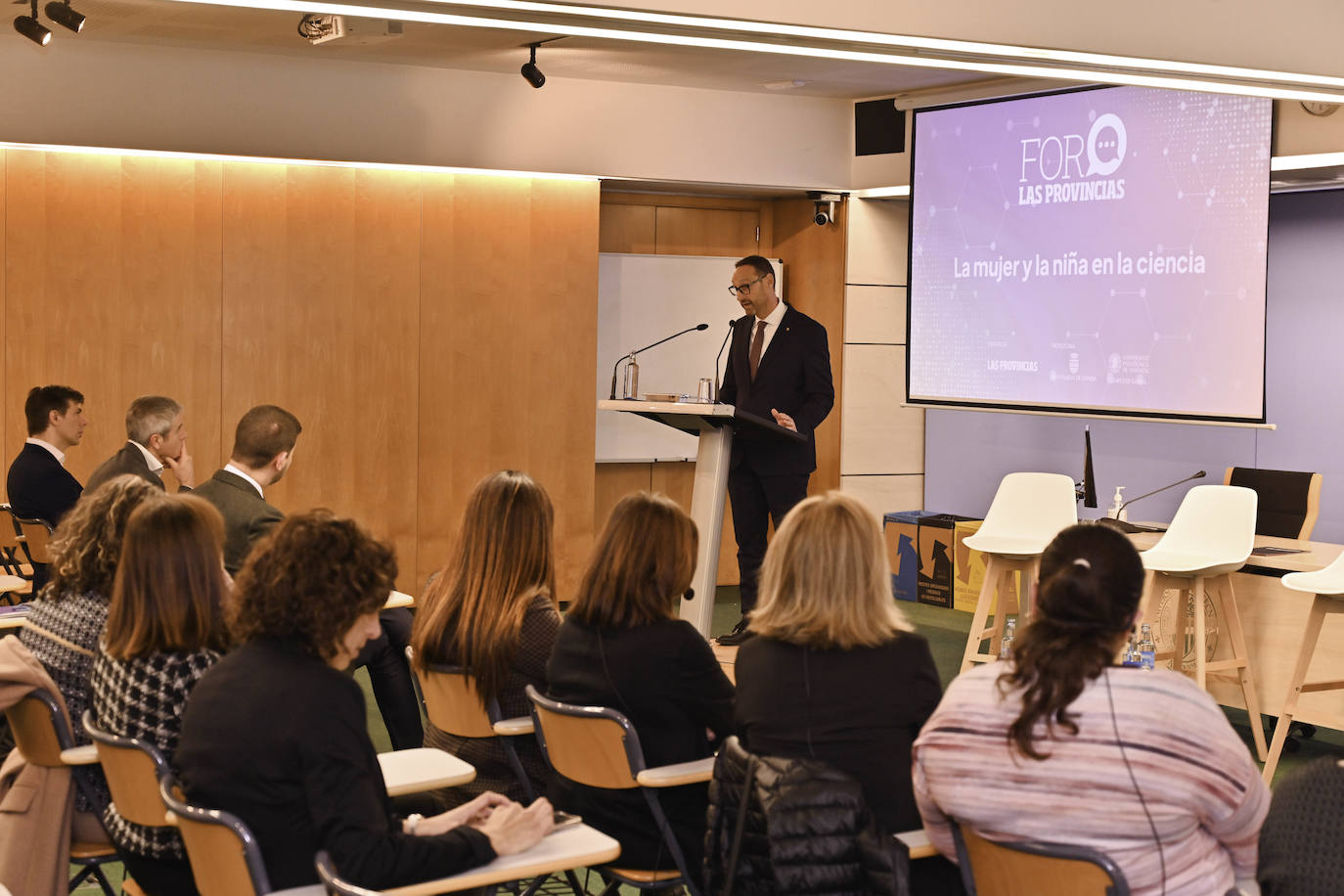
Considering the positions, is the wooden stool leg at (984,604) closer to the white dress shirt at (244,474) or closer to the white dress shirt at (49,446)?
the white dress shirt at (244,474)

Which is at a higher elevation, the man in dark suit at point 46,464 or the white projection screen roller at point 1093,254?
the white projection screen roller at point 1093,254

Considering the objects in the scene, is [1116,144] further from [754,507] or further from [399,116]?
[399,116]

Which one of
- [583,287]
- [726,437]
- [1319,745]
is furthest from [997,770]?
[583,287]

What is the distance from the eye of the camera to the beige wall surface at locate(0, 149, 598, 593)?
7.46 metres

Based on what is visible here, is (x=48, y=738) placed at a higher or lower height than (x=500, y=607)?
lower

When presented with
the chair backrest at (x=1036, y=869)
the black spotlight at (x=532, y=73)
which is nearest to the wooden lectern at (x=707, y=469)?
the black spotlight at (x=532, y=73)

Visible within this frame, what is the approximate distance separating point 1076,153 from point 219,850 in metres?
6.14

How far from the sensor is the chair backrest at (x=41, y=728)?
120 inches

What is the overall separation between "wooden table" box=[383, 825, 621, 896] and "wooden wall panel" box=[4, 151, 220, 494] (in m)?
5.82

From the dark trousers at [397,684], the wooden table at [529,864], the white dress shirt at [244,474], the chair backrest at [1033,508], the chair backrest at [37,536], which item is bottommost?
the dark trousers at [397,684]

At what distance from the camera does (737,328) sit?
6.50 metres

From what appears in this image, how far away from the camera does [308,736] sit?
2.25 metres

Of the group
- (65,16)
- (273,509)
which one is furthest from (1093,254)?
(65,16)

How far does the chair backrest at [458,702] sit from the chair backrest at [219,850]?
43.3 inches
